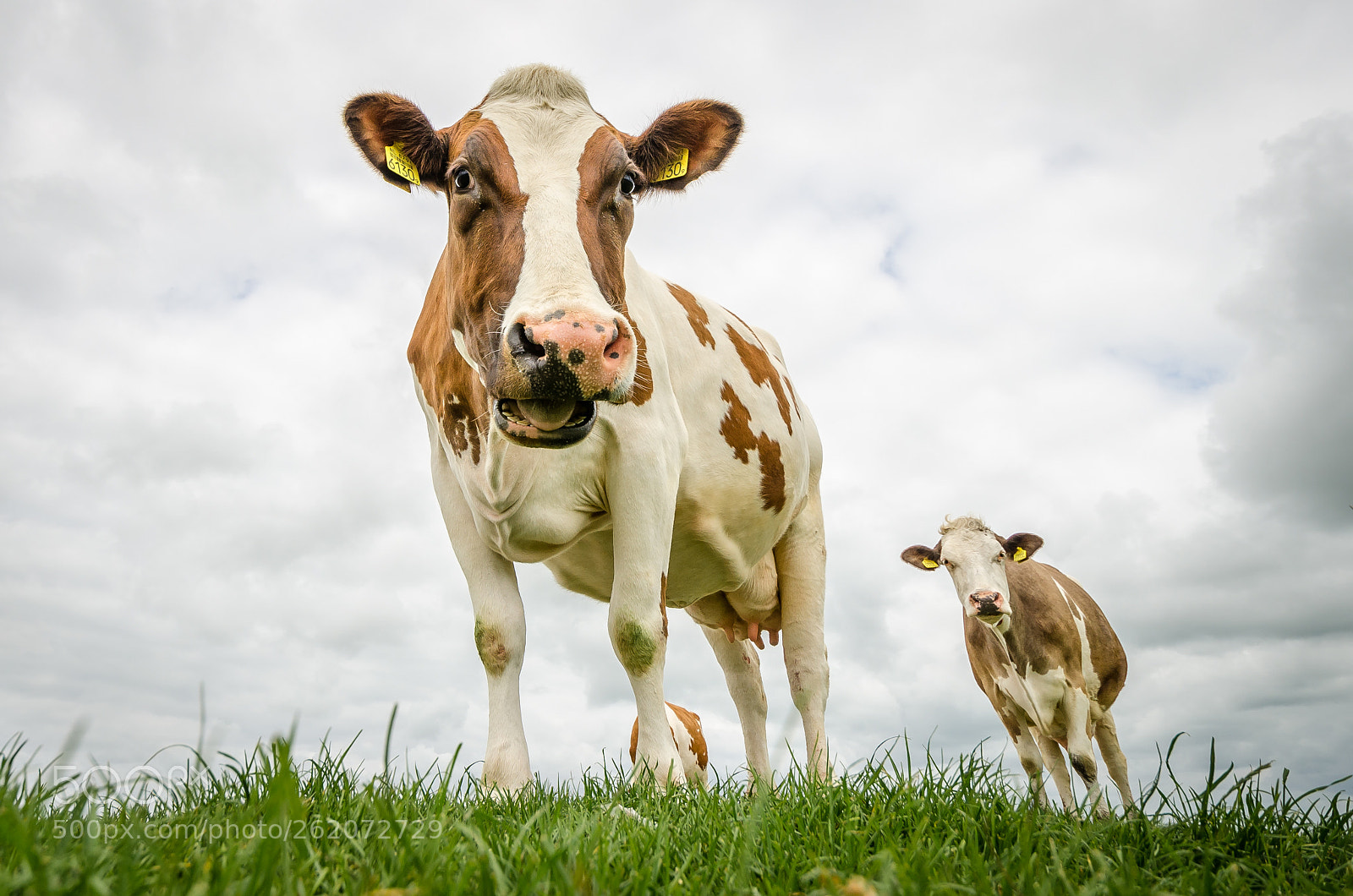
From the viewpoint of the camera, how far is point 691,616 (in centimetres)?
742

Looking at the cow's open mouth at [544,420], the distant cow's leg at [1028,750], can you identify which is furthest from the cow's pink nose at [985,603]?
the cow's open mouth at [544,420]

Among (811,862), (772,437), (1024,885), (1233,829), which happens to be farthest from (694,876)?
Answer: (772,437)

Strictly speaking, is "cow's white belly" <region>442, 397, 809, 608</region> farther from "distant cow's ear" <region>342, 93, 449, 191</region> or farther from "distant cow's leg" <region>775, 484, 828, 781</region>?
"distant cow's ear" <region>342, 93, 449, 191</region>

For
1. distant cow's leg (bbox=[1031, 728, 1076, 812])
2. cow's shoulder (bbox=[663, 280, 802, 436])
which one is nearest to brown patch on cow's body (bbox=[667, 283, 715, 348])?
cow's shoulder (bbox=[663, 280, 802, 436])

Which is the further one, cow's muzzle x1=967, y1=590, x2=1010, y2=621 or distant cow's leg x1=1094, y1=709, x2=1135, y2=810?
distant cow's leg x1=1094, y1=709, x2=1135, y2=810

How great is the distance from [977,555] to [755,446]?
527cm

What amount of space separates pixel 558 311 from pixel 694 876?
199 cm

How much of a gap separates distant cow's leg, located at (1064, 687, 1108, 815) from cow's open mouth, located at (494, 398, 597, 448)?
8081mm

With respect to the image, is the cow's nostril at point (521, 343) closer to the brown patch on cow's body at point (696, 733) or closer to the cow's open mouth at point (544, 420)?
the cow's open mouth at point (544, 420)

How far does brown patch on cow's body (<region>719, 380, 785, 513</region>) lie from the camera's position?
5543mm

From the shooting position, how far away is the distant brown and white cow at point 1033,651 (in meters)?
9.57

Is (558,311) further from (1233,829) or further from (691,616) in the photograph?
(691,616)

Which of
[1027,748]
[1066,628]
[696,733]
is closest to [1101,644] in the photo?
[1066,628]

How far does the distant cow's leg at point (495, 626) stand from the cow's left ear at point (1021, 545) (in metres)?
7.06
